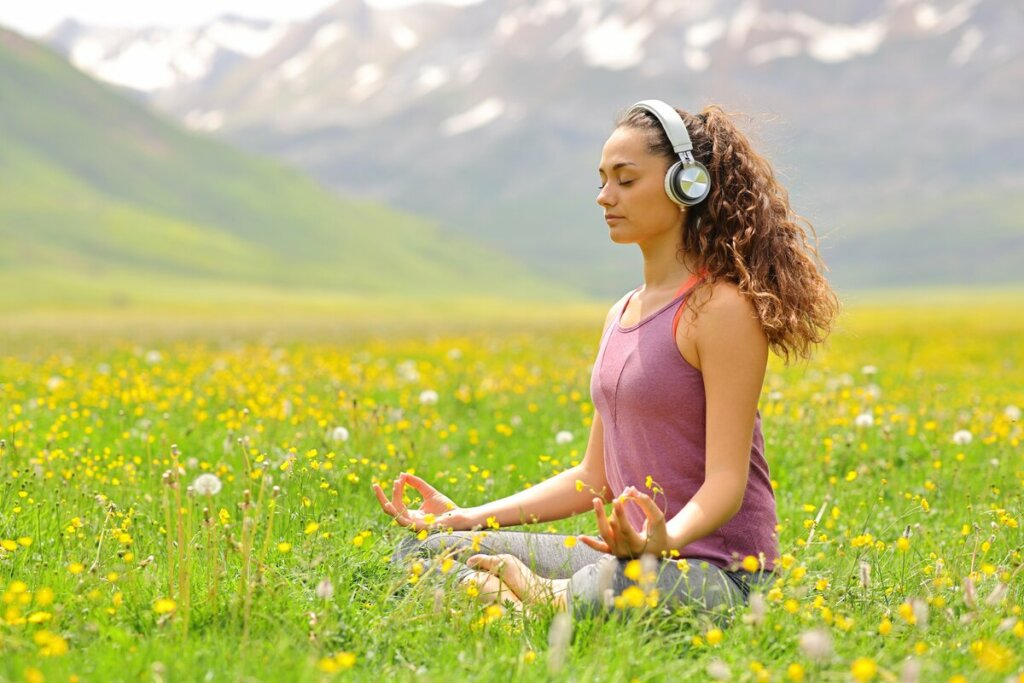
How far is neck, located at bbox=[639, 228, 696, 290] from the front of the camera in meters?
4.73

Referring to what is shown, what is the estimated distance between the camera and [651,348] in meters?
4.57

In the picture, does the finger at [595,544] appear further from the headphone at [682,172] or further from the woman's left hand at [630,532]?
the headphone at [682,172]

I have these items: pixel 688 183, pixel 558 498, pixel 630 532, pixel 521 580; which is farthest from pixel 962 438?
pixel 630 532

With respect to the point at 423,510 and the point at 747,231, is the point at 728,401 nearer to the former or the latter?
the point at 747,231

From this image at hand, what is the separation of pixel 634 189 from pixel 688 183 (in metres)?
0.23

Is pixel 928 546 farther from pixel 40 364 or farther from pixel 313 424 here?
pixel 40 364

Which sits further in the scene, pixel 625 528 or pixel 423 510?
pixel 423 510

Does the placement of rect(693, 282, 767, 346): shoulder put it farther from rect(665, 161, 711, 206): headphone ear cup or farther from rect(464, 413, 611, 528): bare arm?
rect(464, 413, 611, 528): bare arm

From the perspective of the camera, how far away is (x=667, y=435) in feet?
15.1

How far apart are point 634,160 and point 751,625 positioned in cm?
181

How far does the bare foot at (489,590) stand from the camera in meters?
4.50

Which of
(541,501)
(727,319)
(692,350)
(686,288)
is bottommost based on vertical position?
(541,501)

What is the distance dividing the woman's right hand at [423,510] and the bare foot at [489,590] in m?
0.31

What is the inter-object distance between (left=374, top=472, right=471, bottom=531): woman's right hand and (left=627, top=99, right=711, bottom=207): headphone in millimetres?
1583
